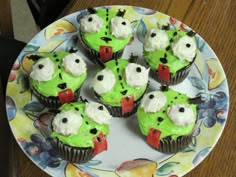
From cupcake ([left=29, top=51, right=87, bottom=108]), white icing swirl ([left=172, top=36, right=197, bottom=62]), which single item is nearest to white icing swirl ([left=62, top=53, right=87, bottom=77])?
cupcake ([left=29, top=51, right=87, bottom=108])

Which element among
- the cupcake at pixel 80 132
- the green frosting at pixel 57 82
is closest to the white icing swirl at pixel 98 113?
the cupcake at pixel 80 132

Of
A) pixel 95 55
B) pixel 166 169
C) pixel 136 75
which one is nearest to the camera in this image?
pixel 166 169

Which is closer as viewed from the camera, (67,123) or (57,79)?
(67,123)

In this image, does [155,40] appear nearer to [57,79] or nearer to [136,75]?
[136,75]

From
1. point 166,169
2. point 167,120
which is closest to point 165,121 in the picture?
point 167,120

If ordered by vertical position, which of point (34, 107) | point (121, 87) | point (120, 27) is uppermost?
point (120, 27)

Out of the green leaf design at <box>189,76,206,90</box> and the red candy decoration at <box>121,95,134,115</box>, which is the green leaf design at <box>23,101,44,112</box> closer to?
the red candy decoration at <box>121,95,134,115</box>

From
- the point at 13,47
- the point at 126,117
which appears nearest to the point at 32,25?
the point at 13,47
